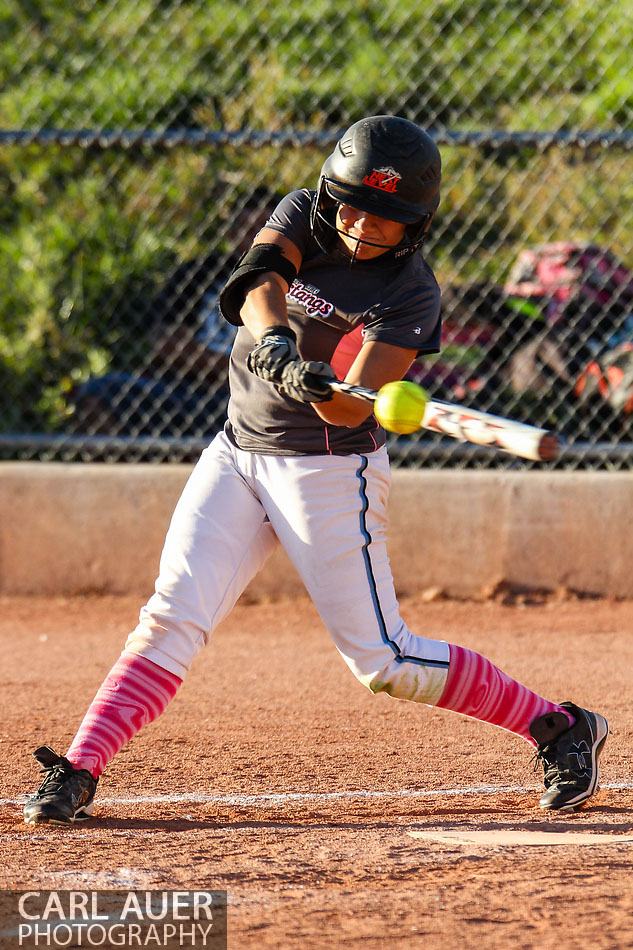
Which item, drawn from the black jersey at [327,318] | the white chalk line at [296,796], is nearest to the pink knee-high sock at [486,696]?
the white chalk line at [296,796]

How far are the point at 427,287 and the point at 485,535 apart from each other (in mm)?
2845

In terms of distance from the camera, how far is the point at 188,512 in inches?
121

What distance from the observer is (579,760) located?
10.2 ft

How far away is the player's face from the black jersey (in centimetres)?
7

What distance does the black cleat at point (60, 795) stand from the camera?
285cm

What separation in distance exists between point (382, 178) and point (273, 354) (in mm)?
553

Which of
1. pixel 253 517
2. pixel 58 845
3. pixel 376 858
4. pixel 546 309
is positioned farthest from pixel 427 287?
pixel 546 309

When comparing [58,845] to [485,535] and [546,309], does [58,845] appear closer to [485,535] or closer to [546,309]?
[485,535]

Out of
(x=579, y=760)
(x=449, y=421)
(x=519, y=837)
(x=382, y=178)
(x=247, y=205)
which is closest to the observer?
(x=449, y=421)

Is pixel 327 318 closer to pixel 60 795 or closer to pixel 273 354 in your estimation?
pixel 273 354

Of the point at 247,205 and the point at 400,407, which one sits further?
the point at 247,205

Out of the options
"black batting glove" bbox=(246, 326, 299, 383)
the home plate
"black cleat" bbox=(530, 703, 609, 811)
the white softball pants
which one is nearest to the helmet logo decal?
"black batting glove" bbox=(246, 326, 299, 383)

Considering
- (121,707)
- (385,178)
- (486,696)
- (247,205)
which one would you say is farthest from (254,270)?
(247,205)

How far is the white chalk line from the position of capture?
3.13m
